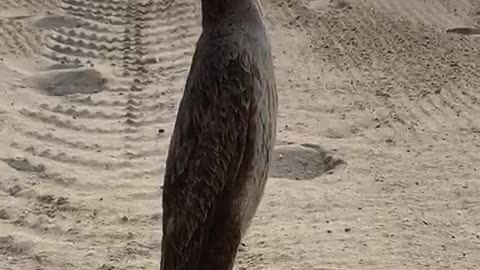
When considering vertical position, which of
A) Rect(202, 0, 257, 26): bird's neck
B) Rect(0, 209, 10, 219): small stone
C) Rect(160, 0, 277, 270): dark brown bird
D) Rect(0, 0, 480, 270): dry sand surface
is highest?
Rect(202, 0, 257, 26): bird's neck

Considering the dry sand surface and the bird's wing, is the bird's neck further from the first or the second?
the dry sand surface

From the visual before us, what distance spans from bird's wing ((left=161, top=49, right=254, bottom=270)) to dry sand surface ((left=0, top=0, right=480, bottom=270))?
1.73 m

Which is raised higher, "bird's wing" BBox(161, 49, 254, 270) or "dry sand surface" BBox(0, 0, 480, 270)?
"bird's wing" BBox(161, 49, 254, 270)

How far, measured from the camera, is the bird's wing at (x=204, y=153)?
2973 mm

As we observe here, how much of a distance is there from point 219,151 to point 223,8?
19.6 inches

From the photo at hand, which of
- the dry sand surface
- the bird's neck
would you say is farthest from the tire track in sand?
the bird's neck

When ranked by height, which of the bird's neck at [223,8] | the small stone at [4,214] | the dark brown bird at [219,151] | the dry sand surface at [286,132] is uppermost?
the bird's neck at [223,8]

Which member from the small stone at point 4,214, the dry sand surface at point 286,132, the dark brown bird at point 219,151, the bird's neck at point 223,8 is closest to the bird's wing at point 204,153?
the dark brown bird at point 219,151

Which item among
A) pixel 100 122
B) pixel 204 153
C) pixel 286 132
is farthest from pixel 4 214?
pixel 204 153

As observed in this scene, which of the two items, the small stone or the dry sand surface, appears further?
the small stone

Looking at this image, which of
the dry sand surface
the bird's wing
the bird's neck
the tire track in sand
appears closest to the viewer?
the bird's wing

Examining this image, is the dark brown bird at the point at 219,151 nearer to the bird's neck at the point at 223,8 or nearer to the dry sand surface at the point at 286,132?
the bird's neck at the point at 223,8

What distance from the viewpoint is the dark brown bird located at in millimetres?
2979

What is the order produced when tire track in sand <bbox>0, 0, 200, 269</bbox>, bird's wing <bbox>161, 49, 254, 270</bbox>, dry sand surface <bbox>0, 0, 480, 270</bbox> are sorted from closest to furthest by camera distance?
bird's wing <bbox>161, 49, 254, 270</bbox>, dry sand surface <bbox>0, 0, 480, 270</bbox>, tire track in sand <bbox>0, 0, 200, 269</bbox>
